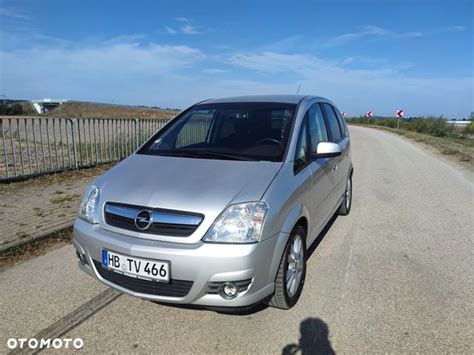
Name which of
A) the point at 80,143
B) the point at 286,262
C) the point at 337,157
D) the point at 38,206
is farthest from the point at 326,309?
the point at 80,143

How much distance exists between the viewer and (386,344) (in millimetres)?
2414

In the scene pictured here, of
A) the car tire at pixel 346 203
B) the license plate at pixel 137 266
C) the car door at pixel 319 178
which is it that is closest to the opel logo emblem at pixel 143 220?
the license plate at pixel 137 266

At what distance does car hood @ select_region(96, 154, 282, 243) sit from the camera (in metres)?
2.32

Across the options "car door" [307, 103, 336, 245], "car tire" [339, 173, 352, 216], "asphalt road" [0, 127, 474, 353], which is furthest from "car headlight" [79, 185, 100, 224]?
"car tire" [339, 173, 352, 216]

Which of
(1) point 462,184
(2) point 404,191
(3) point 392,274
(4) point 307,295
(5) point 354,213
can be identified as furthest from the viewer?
(1) point 462,184

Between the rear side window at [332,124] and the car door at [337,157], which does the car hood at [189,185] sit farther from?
the rear side window at [332,124]

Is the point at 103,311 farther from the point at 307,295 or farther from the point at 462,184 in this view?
the point at 462,184

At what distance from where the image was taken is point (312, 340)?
8.01ft

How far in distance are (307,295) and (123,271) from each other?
61.8 inches

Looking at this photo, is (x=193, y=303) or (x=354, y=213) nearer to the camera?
(x=193, y=303)

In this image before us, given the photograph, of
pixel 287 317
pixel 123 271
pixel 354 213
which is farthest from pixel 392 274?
pixel 123 271

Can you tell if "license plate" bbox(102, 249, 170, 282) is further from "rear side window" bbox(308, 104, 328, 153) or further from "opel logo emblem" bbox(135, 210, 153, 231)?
"rear side window" bbox(308, 104, 328, 153)

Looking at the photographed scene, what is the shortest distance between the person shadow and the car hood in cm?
101

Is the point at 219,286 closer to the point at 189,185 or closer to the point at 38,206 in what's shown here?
the point at 189,185
